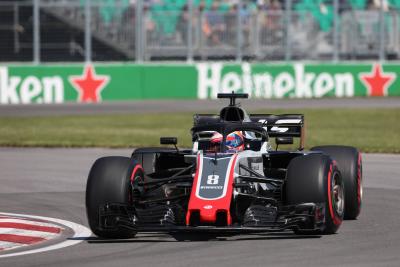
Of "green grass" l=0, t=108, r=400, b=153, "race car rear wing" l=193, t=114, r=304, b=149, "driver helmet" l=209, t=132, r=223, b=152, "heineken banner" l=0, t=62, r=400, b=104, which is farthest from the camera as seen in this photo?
"heineken banner" l=0, t=62, r=400, b=104

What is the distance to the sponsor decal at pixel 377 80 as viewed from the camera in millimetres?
35156

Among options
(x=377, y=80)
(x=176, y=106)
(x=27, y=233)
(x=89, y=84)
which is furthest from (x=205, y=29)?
(x=27, y=233)

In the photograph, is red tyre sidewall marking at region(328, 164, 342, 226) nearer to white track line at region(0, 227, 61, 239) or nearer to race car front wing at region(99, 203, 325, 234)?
race car front wing at region(99, 203, 325, 234)

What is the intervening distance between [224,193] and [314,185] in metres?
0.84

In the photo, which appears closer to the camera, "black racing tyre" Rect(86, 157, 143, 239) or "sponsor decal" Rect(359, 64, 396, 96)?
"black racing tyre" Rect(86, 157, 143, 239)

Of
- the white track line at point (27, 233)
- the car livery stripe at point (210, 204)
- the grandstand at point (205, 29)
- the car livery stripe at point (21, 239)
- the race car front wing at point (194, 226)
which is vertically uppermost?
the grandstand at point (205, 29)

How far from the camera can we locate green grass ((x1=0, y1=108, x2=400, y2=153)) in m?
21.2

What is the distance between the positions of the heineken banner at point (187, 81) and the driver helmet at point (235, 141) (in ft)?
72.7

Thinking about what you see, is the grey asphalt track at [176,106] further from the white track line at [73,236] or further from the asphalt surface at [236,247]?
the white track line at [73,236]

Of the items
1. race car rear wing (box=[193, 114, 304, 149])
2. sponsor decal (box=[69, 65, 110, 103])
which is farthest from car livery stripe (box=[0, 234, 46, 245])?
sponsor decal (box=[69, 65, 110, 103])

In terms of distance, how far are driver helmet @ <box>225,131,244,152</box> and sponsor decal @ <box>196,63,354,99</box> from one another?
22207 millimetres

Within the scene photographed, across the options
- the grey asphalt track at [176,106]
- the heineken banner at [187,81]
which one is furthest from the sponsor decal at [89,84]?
the grey asphalt track at [176,106]

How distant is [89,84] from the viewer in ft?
109

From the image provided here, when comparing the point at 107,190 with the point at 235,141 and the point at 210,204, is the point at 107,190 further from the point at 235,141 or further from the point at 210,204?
the point at 235,141
